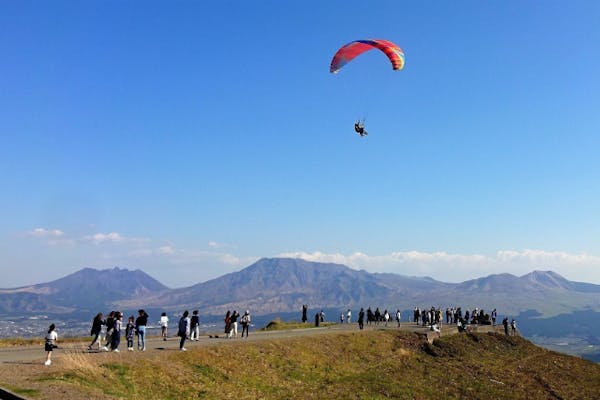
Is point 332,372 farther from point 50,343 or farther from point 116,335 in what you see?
point 50,343

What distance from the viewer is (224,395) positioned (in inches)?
902

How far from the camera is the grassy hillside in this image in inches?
811

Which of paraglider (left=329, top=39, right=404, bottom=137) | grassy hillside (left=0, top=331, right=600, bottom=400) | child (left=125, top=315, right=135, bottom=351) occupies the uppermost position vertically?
paraglider (left=329, top=39, right=404, bottom=137)

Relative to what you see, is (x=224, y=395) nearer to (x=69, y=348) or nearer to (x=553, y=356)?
(x=69, y=348)

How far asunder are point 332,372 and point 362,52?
2497 centimetres

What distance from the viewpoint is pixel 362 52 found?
131ft

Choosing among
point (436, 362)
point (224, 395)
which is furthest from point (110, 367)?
point (436, 362)

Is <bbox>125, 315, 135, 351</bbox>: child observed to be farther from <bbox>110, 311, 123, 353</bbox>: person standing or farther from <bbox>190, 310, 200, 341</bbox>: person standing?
<bbox>190, 310, 200, 341</bbox>: person standing

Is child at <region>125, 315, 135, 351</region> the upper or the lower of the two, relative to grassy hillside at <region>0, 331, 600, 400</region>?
upper

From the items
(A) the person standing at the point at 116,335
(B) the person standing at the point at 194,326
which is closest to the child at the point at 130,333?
(A) the person standing at the point at 116,335

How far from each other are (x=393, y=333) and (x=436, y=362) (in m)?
6.84

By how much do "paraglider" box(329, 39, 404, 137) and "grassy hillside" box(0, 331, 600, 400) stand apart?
60.8 feet

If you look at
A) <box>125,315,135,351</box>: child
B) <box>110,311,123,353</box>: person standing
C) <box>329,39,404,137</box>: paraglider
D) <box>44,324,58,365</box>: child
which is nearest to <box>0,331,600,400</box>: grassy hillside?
<box>44,324,58,365</box>: child

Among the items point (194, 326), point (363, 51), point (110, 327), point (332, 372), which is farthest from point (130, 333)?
point (363, 51)
